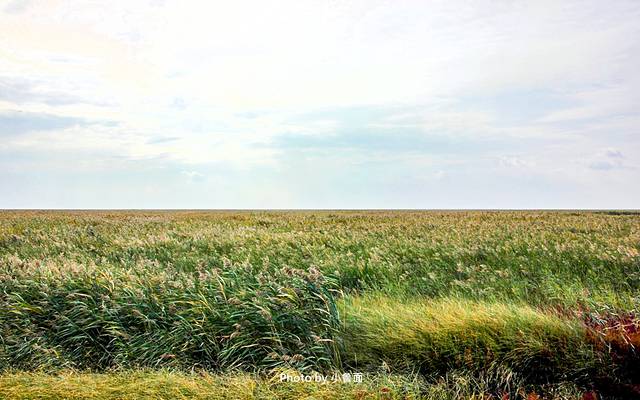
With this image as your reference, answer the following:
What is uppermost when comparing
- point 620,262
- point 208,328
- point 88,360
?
point 620,262

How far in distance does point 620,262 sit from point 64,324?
11.0m

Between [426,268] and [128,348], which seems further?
[426,268]

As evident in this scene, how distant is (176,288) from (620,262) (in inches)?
366

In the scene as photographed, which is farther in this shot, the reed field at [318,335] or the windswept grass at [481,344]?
the windswept grass at [481,344]

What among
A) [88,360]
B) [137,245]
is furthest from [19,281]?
[137,245]

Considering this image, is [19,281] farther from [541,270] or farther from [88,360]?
[541,270]

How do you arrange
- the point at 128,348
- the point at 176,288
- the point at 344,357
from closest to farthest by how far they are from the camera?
1. the point at 344,357
2. the point at 128,348
3. the point at 176,288

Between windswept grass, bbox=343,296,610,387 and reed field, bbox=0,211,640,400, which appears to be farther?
windswept grass, bbox=343,296,610,387

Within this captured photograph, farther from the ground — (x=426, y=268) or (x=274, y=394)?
(x=426, y=268)

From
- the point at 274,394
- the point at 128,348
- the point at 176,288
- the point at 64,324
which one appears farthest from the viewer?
the point at 176,288

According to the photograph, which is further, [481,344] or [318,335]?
[318,335]

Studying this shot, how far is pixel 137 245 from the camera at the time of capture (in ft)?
46.1

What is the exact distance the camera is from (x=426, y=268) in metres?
9.85

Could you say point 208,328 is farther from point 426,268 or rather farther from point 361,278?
point 426,268
